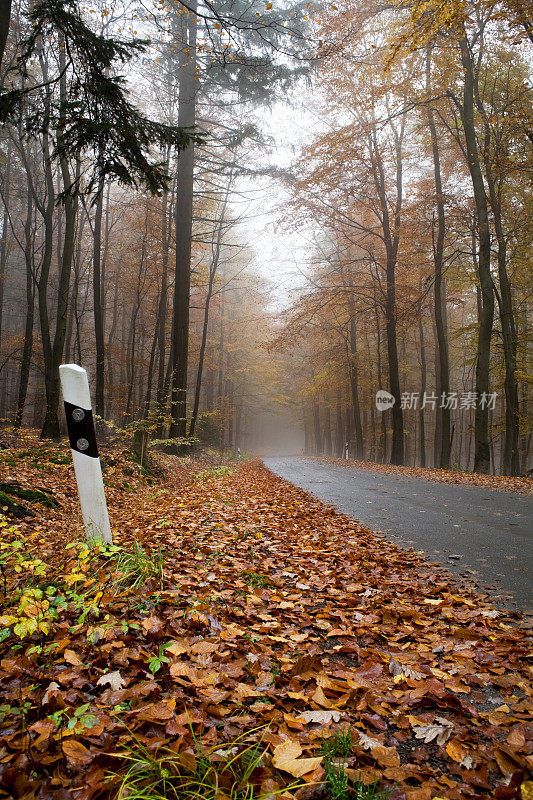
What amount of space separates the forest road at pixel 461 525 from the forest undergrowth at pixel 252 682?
0.32 m

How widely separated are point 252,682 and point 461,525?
378 cm

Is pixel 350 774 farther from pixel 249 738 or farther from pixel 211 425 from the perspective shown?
pixel 211 425

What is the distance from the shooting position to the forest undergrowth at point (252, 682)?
134 centimetres

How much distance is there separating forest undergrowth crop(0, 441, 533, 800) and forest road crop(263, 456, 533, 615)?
315mm

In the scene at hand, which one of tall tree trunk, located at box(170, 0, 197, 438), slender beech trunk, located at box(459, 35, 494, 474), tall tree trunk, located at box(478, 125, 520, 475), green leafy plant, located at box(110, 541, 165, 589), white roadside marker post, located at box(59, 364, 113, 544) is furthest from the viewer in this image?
tall tree trunk, located at box(478, 125, 520, 475)

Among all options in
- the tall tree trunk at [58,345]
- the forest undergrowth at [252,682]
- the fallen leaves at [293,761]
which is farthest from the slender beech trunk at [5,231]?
the fallen leaves at [293,761]

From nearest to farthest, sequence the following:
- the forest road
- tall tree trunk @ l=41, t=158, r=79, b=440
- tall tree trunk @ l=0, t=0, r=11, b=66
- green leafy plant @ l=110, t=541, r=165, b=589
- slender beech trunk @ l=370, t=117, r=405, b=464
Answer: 1. green leafy plant @ l=110, t=541, r=165, b=589
2. the forest road
3. tall tree trunk @ l=0, t=0, r=11, b=66
4. tall tree trunk @ l=41, t=158, r=79, b=440
5. slender beech trunk @ l=370, t=117, r=405, b=464

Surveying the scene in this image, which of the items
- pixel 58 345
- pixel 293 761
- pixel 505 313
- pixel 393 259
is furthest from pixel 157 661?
pixel 393 259

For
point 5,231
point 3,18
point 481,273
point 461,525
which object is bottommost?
point 461,525

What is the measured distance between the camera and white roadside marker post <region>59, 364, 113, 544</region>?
305 cm

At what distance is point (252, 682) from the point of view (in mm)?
1875

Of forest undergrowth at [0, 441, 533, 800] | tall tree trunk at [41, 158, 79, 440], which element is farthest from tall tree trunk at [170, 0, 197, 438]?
forest undergrowth at [0, 441, 533, 800]

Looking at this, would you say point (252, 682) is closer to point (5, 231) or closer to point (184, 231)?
point (184, 231)

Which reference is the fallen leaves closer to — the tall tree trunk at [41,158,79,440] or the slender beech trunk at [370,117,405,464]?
the tall tree trunk at [41,158,79,440]
